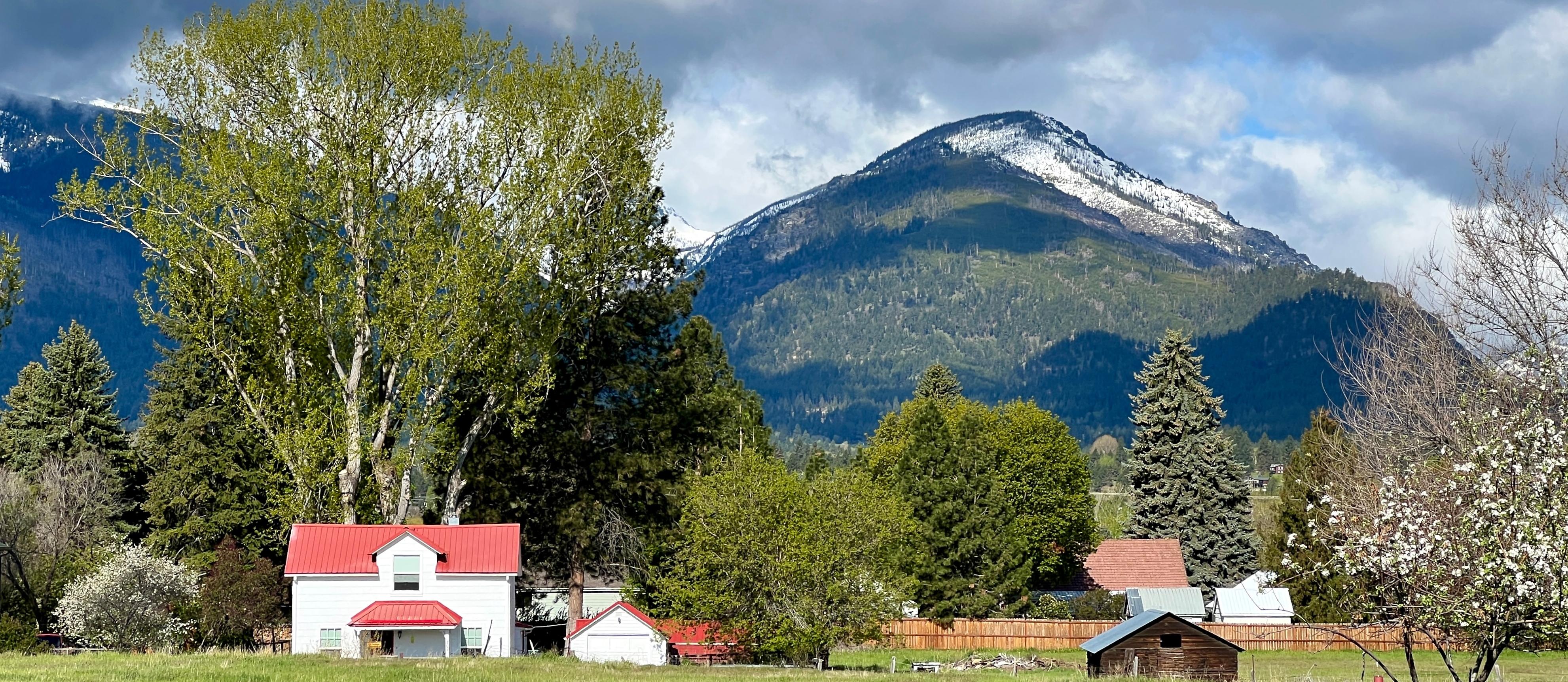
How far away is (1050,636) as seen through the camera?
61094 mm

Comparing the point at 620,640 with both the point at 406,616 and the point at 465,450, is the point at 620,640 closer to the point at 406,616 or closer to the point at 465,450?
the point at 406,616

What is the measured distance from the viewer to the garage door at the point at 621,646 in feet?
149

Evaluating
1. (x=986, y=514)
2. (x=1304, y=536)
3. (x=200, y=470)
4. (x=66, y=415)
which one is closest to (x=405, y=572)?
(x=200, y=470)

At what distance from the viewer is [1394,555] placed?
60.4ft

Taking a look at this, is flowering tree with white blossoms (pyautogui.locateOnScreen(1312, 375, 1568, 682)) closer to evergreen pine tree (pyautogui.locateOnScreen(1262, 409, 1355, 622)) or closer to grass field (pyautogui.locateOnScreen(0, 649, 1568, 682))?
grass field (pyautogui.locateOnScreen(0, 649, 1568, 682))

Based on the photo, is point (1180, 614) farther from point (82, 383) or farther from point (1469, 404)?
point (82, 383)

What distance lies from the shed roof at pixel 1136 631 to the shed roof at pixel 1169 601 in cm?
2164

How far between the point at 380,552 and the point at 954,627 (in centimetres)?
2873

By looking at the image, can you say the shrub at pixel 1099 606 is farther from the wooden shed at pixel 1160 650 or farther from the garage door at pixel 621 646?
the garage door at pixel 621 646

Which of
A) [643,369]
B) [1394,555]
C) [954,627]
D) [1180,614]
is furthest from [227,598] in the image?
[1180,614]

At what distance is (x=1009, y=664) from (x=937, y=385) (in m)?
46.1

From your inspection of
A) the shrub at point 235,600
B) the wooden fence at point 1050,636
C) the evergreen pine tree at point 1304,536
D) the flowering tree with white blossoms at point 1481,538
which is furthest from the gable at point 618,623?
the flowering tree with white blossoms at point 1481,538

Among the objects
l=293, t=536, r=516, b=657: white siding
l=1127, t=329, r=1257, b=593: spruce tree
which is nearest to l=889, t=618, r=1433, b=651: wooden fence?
l=1127, t=329, r=1257, b=593: spruce tree

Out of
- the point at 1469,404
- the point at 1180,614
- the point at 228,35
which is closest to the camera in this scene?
the point at 1469,404
